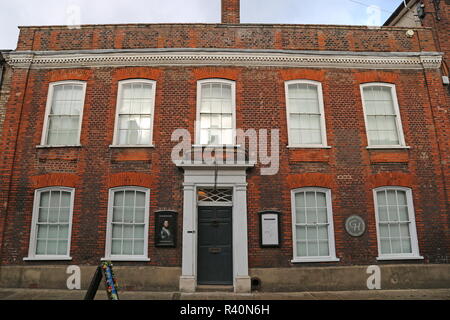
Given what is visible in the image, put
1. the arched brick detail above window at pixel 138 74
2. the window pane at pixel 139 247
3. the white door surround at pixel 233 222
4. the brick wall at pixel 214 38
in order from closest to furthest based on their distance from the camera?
1. the white door surround at pixel 233 222
2. the window pane at pixel 139 247
3. the arched brick detail above window at pixel 138 74
4. the brick wall at pixel 214 38

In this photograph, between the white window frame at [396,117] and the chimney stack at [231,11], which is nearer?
the white window frame at [396,117]

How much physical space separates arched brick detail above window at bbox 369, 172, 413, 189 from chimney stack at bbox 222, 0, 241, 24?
7.14 meters

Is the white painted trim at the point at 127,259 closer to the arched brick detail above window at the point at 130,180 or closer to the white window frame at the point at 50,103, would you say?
the arched brick detail above window at the point at 130,180

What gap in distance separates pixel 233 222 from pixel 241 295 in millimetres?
1999

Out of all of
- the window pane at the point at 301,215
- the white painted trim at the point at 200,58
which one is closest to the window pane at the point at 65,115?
the white painted trim at the point at 200,58

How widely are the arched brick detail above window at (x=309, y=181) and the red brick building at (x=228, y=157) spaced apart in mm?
34

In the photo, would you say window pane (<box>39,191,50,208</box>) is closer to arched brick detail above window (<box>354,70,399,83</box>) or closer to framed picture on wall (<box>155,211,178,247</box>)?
framed picture on wall (<box>155,211,178,247</box>)

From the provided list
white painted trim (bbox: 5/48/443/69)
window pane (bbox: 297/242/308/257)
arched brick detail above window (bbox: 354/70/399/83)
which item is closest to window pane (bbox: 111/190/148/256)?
white painted trim (bbox: 5/48/443/69)

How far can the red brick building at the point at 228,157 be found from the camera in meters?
9.16

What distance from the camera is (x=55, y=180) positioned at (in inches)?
376

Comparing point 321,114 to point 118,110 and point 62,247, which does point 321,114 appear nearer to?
point 118,110

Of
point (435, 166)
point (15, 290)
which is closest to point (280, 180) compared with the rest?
point (435, 166)

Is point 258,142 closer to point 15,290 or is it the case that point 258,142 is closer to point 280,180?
point 280,180

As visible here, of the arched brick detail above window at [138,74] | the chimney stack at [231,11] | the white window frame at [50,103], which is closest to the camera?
the white window frame at [50,103]
